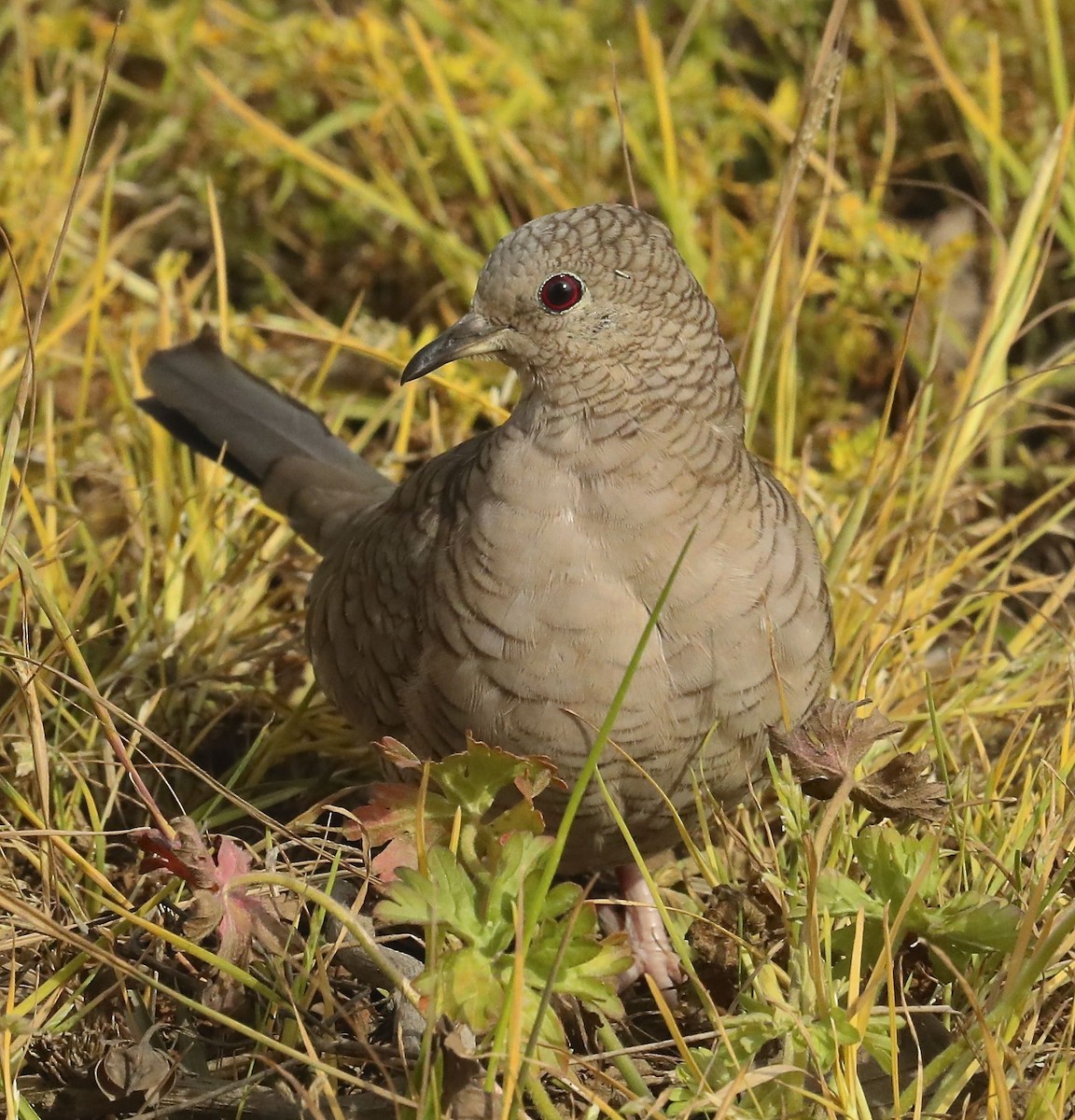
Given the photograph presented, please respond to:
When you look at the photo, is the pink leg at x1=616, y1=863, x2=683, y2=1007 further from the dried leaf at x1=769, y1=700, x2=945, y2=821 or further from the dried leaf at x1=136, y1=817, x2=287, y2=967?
the dried leaf at x1=136, y1=817, x2=287, y2=967

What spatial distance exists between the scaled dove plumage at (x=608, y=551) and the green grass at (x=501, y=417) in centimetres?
24

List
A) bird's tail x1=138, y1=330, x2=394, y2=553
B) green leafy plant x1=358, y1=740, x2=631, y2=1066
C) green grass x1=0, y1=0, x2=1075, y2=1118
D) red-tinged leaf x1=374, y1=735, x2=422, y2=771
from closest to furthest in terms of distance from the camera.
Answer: green leafy plant x1=358, y1=740, x2=631, y2=1066 → red-tinged leaf x1=374, y1=735, x2=422, y2=771 → green grass x1=0, y1=0, x2=1075, y2=1118 → bird's tail x1=138, y1=330, x2=394, y2=553

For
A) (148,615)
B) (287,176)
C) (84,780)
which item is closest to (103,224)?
(287,176)

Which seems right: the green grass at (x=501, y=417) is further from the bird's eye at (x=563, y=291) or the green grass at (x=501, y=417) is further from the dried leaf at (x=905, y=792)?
the bird's eye at (x=563, y=291)

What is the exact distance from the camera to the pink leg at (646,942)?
2.94 meters

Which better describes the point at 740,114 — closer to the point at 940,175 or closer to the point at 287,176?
the point at 940,175

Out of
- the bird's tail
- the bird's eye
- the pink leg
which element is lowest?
the pink leg

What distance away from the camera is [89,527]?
3715mm

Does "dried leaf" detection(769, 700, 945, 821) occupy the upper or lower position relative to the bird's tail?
lower

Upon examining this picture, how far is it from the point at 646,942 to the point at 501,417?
1254 mm

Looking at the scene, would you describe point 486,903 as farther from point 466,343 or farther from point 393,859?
point 466,343

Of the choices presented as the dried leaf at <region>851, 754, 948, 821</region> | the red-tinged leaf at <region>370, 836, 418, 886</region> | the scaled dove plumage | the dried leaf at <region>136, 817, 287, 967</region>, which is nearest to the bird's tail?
the scaled dove plumage

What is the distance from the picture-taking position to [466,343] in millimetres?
2465

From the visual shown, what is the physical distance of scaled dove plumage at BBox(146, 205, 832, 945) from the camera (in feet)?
7.76
